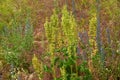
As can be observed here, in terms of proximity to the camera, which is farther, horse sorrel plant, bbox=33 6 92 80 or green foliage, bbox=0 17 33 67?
green foliage, bbox=0 17 33 67

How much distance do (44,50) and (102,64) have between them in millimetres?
1772

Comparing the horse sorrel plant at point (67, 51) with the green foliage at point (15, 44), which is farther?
the green foliage at point (15, 44)

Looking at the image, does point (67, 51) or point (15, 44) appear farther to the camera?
point (15, 44)

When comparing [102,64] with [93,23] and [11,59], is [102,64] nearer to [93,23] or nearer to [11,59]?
[93,23]

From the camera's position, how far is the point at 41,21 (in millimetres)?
7742

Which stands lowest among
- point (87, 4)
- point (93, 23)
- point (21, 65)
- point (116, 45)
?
point (21, 65)

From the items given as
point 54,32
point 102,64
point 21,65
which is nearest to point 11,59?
point 21,65

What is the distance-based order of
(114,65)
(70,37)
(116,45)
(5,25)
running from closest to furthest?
(70,37), (114,65), (116,45), (5,25)

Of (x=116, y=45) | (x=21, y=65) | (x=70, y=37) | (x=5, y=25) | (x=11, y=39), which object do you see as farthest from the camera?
(x=5, y=25)

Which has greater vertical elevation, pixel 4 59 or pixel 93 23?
pixel 93 23

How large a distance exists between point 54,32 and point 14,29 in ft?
7.07

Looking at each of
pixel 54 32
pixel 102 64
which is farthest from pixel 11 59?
pixel 102 64

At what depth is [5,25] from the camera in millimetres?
7402

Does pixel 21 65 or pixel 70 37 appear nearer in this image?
pixel 70 37
